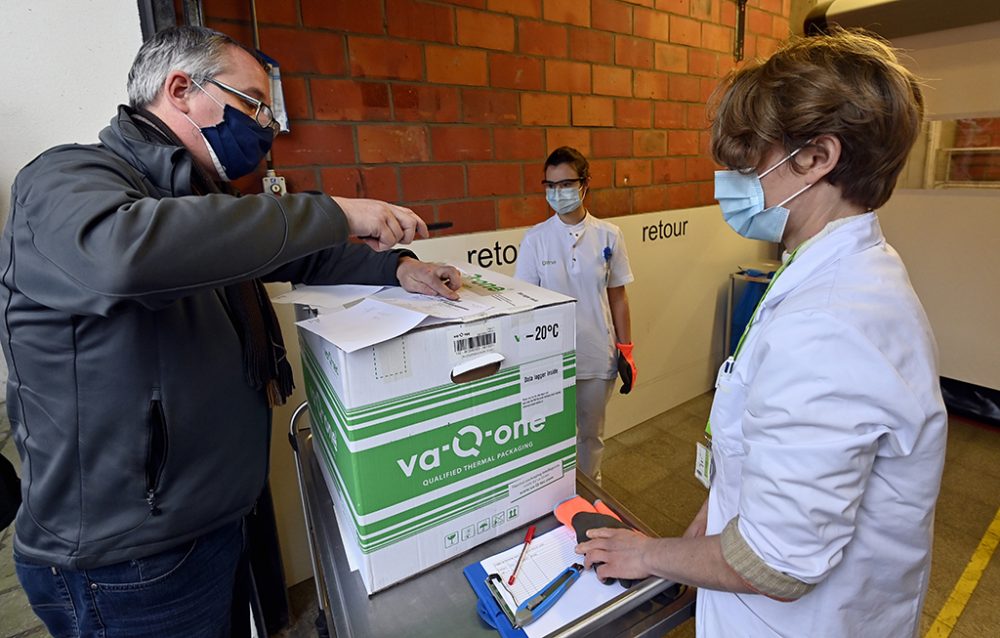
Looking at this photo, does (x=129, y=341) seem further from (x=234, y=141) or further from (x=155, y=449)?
(x=234, y=141)

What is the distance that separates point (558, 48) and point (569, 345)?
185 cm

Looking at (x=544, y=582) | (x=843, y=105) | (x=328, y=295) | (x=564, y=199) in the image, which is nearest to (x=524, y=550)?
(x=544, y=582)

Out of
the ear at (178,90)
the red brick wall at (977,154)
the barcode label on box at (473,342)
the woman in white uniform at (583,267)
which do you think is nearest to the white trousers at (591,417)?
the woman in white uniform at (583,267)

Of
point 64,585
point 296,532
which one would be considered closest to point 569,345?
point 64,585

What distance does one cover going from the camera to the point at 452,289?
37.8 inches

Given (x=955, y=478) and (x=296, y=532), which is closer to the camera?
(x=296, y=532)

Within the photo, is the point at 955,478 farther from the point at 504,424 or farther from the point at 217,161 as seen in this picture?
the point at 217,161

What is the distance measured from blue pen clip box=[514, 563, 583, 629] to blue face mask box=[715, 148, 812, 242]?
0.61 m

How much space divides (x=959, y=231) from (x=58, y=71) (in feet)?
13.6

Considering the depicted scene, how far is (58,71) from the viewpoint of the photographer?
51.8 inches

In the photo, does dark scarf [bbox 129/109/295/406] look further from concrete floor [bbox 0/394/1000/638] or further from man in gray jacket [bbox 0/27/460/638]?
concrete floor [bbox 0/394/1000/638]

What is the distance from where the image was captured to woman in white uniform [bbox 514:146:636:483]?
6.64 feet

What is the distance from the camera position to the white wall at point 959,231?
2887mm

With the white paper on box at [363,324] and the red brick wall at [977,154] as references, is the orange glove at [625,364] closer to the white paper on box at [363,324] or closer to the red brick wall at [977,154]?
the white paper on box at [363,324]
